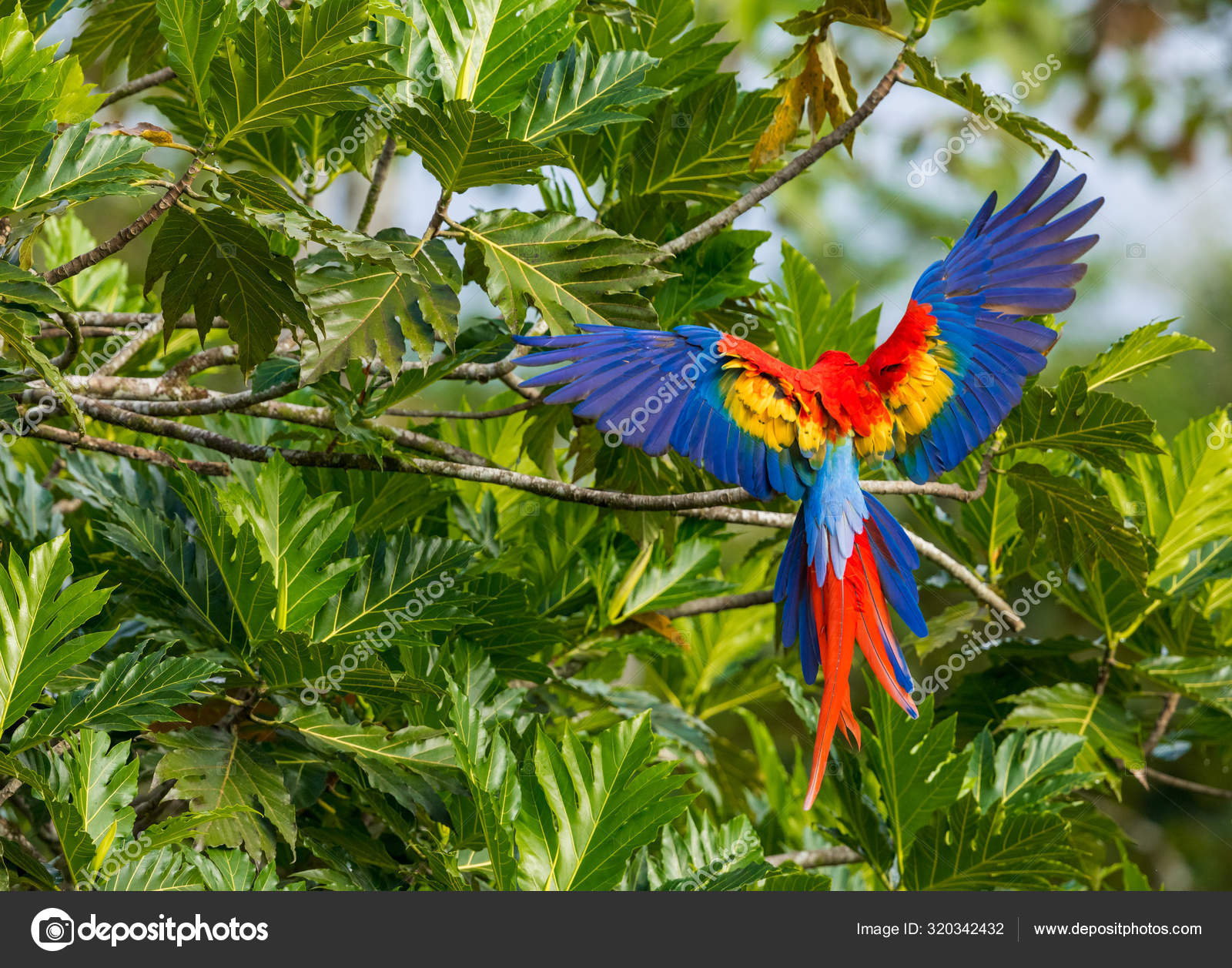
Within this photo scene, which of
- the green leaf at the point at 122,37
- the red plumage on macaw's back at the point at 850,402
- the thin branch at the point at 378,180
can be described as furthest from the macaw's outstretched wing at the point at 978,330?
the green leaf at the point at 122,37

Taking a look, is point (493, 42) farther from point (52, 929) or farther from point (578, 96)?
point (52, 929)

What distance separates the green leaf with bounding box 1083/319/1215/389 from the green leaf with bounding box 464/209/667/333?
80 centimetres

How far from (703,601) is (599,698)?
0.35 meters

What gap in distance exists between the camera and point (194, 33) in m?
1.17

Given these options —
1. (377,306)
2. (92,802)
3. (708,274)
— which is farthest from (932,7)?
(92,802)

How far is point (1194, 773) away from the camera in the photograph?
5.67 m

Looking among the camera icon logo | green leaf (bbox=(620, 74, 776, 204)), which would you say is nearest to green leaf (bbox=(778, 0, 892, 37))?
green leaf (bbox=(620, 74, 776, 204))

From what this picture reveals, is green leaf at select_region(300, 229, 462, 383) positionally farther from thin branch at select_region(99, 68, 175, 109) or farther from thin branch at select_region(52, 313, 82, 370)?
thin branch at select_region(99, 68, 175, 109)

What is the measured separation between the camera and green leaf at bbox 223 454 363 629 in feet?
4.64

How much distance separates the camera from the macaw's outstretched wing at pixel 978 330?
129 cm

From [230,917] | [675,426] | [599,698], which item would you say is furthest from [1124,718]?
[230,917]

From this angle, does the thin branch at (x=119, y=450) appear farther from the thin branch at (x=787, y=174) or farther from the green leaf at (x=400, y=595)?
the thin branch at (x=787, y=174)

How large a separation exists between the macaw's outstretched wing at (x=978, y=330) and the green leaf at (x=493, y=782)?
2.04 ft

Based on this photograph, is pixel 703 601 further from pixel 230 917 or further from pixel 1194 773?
pixel 1194 773
